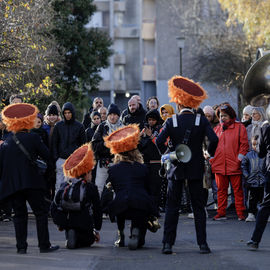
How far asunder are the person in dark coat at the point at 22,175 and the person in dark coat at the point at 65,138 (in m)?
3.87

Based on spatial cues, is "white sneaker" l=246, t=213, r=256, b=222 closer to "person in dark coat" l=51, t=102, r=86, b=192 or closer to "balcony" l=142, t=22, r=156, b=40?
"person in dark coat" l=51, t=102, r=86, b=192

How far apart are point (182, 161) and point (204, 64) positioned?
3350 centimetres

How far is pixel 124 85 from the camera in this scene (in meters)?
60.7

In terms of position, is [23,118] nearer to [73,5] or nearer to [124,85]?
[73,5]

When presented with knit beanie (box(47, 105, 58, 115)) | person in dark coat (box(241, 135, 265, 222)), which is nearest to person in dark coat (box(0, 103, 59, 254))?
person in dark coat (box(241, 135, 265, 222))

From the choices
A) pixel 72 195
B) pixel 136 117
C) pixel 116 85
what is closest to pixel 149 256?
pixel 72 195

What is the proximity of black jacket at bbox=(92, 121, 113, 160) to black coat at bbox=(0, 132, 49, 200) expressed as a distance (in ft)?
12.8

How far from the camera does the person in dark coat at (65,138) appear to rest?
13.5 m

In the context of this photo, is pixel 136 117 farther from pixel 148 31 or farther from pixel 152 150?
pixel 148 31

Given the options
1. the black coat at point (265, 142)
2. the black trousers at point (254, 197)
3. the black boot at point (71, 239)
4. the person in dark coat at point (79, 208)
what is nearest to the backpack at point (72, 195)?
the person in dark coat at point (79, 208)

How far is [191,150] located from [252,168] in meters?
3.71

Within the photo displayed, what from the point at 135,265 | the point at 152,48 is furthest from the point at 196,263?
the point at 152,48

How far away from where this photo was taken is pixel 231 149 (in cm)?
1279

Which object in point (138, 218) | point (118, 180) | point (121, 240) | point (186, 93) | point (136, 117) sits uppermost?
point (136, 117)
